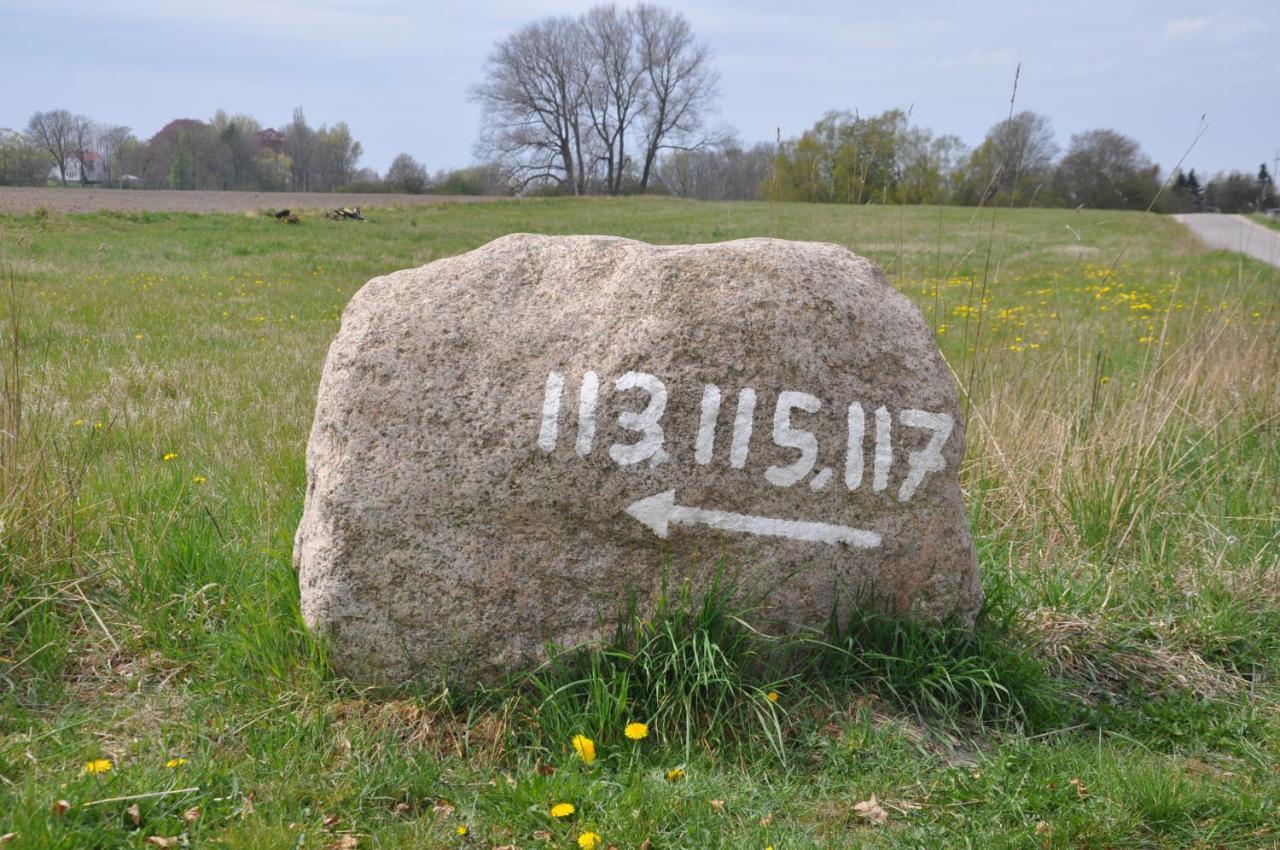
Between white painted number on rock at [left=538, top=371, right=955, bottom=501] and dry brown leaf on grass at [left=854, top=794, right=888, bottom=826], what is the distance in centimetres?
86

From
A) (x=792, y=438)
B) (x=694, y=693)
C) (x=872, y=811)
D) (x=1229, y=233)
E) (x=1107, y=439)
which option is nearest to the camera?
(x=872, y=811)

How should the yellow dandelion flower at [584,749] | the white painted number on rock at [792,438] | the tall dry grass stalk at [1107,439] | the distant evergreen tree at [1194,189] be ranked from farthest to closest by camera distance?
the distant evergreen tree at [1194,189], the tall dry grass stalk at [1107,439], the white painted number on rock at [792,438], the yellow dandelion flower at [584,749]

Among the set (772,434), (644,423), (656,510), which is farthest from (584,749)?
(772,434)

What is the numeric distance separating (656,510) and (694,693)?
0.52 m

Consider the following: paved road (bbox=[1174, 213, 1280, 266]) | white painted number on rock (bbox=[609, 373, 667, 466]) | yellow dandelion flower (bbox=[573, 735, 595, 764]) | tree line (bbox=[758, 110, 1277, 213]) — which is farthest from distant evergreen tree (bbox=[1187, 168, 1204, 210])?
paved road (bbox=[1174, 213, 1280, 266])

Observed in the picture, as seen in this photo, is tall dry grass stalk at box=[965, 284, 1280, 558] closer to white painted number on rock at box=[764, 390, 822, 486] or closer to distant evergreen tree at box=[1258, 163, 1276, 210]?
distant evergreen tree at box=[1258, 163, 1276, 210]

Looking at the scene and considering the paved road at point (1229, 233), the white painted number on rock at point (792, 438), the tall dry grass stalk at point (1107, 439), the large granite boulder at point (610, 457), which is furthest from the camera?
the paved road at point (1229, 233)

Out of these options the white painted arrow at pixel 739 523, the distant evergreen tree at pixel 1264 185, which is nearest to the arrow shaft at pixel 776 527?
the white painted arrow at pixel 739 523

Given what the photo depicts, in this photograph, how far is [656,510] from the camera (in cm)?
284

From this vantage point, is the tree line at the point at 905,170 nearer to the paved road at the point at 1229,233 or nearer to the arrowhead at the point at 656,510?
the arrowhead at the point at 656,510

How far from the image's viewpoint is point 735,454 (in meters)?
2.90

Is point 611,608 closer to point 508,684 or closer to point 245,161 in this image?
point 508,684

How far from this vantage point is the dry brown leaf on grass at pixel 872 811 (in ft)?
8.41

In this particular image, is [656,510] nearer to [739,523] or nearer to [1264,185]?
[739,523]
